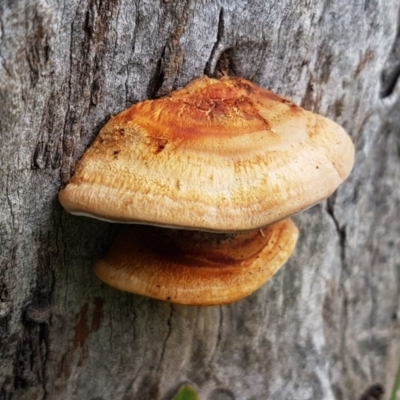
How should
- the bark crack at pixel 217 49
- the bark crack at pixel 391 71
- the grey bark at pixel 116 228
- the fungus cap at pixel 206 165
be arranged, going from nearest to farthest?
the fungus cap at pixel 206 165
the grey bark at pixel 116 228
the bark crack at pixel 217 49
the bark crack at pixel 391 71

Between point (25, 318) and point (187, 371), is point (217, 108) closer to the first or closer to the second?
point (25, 318)

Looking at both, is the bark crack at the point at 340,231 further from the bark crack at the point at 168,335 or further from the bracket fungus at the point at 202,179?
the bark crack at the point at 168,335

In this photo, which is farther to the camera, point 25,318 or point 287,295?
point 287,295

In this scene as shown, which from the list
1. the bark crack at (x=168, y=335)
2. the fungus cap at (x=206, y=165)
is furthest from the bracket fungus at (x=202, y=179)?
the bark crack at (x=168, y=335)

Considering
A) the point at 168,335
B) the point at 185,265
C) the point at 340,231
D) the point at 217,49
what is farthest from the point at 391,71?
the point at 168,335

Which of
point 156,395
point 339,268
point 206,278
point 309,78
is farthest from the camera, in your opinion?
point 339,268

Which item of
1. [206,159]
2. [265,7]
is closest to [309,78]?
[265,7]

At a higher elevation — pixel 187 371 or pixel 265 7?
pixel 265 7

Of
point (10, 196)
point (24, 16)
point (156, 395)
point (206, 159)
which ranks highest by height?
point (24, 16)
